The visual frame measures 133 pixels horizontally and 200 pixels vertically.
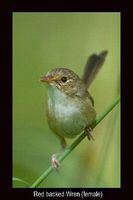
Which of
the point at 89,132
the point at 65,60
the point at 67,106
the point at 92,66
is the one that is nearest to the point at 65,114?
the point at 67,106

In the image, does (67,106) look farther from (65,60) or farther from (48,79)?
(65,60)

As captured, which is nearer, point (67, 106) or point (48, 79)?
point (48, 79)

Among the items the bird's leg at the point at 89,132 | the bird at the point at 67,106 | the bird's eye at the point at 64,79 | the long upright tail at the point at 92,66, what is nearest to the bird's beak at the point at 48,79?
the bird at the point at 67,106

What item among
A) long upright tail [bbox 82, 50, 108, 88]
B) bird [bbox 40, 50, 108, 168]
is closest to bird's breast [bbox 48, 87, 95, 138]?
bird [bbox 40, 50, 108, 168]

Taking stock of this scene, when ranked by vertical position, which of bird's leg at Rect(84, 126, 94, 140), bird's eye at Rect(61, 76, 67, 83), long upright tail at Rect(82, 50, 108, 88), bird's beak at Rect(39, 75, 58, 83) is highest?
long upright tail at Rect(82, 50, 108, 88)

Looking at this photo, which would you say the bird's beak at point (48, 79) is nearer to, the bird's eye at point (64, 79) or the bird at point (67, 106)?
the bird at point (67, 106)

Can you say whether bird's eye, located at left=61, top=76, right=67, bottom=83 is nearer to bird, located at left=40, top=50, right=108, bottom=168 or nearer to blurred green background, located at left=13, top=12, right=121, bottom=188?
bird, located at left=40, top=50, right=108, bottom=168
